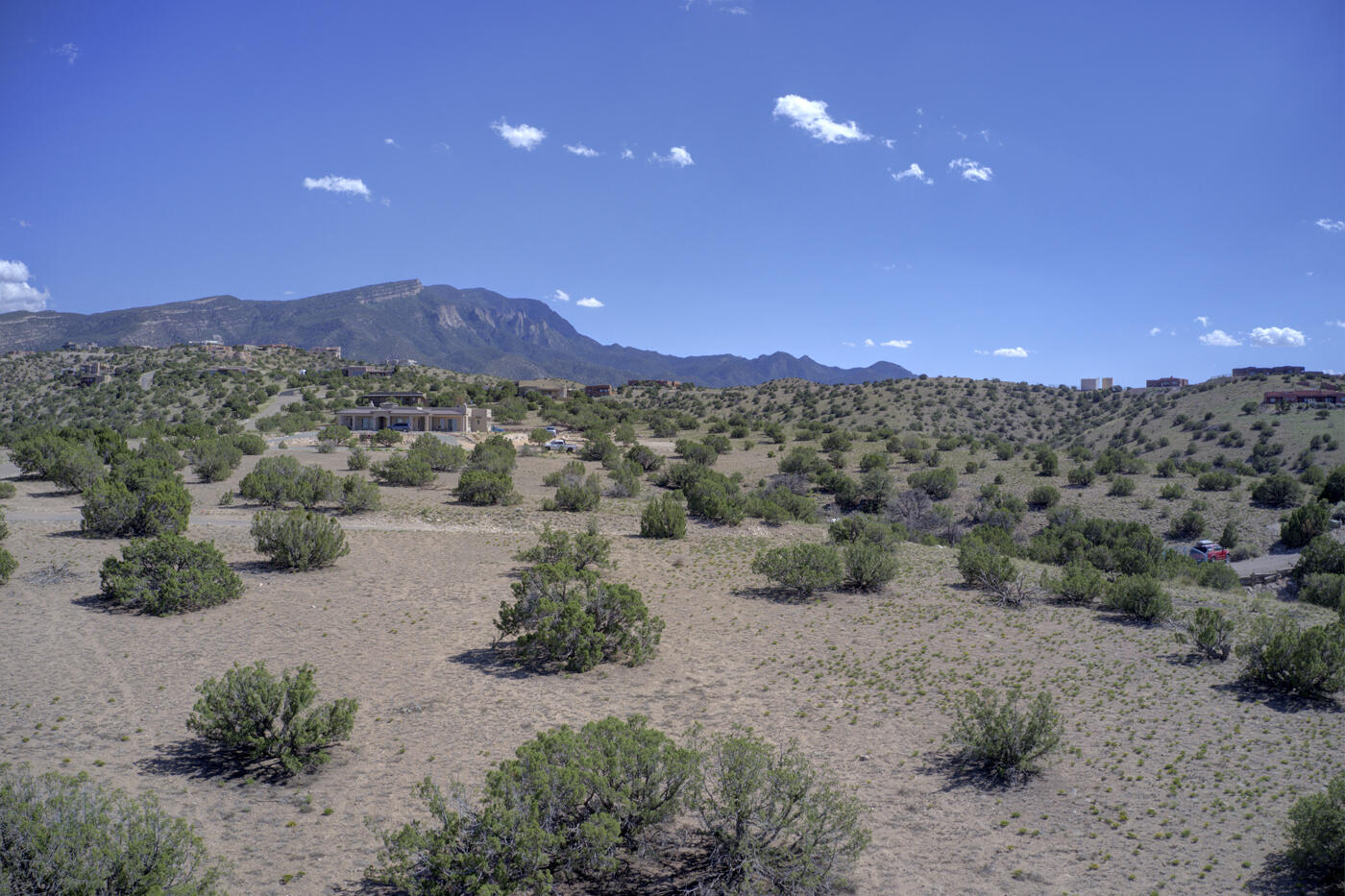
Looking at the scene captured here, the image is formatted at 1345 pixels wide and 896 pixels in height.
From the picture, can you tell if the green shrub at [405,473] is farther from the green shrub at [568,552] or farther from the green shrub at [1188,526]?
the green shrub at [1188,526]

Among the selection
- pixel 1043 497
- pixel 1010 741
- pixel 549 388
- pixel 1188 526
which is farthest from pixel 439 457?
pixel 549 388

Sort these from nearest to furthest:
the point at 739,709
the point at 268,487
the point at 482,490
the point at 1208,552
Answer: the point at 739,709 → the point at 268,487 → the point at 482,490 → the point at 1208,552

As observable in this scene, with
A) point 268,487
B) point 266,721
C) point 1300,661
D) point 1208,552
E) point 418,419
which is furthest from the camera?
point 418,419

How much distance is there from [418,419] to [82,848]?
4844cm

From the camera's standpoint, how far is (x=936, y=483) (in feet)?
110

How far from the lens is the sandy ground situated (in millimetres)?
6305

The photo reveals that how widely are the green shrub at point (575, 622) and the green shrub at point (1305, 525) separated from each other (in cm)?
2686

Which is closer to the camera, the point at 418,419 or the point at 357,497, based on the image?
the point at 357,497

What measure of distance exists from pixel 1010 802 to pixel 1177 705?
4.01 m

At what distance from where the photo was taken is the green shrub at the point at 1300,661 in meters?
9.61

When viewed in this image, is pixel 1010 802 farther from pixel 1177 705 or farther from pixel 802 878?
pixel 1177 705

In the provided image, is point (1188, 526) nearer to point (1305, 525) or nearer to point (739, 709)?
point (1305, 525)

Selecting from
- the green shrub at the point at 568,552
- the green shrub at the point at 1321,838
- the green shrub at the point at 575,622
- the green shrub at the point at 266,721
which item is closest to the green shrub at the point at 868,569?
the green shrub at the point at 568,552

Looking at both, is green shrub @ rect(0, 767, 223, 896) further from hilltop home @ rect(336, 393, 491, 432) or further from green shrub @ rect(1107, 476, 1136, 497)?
hilltop home @ rect(336, 393, 491, 432)
